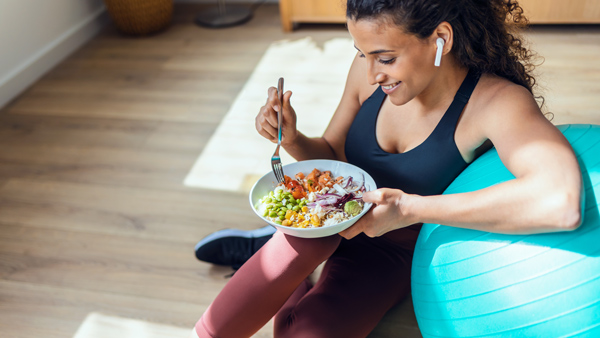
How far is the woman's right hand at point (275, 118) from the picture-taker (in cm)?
136

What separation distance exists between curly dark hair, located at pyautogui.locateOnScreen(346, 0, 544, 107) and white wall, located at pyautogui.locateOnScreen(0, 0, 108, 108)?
2.55 m

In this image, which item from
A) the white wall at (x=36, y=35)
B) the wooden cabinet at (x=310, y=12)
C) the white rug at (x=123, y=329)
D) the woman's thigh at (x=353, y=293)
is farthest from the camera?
the wooden cabinet at (x=310, y=12)

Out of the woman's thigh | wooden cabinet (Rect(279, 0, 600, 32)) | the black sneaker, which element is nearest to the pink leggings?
the woman's thigh

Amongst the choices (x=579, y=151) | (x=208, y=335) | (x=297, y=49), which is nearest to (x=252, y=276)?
(x=208, y=335)

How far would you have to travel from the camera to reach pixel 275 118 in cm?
140

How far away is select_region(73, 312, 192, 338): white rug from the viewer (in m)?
1.66

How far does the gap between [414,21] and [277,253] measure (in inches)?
25.1

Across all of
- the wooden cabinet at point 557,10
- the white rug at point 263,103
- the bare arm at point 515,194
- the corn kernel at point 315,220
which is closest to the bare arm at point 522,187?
the bare arm at point 515,194

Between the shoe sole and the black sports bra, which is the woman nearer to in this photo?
the black sports bra

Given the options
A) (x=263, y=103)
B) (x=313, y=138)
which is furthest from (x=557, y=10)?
(x=313, y=138)

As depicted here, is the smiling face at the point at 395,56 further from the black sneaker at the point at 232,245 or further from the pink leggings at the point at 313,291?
the black sneaker at the point at 232,245

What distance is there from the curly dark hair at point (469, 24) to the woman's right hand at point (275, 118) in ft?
0.94

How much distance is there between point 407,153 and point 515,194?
348 mm

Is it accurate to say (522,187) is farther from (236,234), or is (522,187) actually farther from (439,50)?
(236,234)
